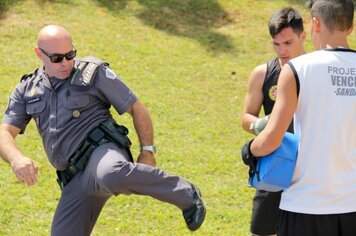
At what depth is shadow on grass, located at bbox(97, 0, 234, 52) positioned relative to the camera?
1184 centimetres

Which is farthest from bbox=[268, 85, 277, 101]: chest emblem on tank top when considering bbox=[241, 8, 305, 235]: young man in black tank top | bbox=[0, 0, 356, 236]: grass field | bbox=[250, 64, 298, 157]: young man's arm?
bbox=[0, 0, 356, 236]: grass field

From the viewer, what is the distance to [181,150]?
795 centimetres

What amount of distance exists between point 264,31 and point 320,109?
8.95 metres

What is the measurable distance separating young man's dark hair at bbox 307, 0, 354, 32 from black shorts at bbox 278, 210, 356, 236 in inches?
38.4

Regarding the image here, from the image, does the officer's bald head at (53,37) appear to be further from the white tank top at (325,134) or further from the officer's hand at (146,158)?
the white tank top at (325,134)

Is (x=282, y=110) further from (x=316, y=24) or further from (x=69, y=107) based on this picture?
(x=69, y=107)

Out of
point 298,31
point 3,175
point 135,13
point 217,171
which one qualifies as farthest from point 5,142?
point 135,13

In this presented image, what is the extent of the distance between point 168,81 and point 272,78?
545 cm

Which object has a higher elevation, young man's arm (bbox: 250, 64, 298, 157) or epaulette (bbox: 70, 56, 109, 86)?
young man's arm (bbox: 250, 64, 298, 157)

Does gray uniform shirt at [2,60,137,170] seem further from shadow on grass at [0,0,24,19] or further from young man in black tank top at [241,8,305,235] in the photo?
shadow on grass at [0,0,24,19]

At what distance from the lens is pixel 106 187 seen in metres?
4.20

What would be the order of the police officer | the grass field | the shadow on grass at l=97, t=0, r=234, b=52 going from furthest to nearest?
the shadow on grass at l=97, t=0, r=234, b=52 → the grass field → the police officer

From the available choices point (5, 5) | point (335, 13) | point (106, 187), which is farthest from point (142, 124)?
point (5, 5)

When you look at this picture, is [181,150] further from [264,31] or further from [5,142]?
[264,31]
